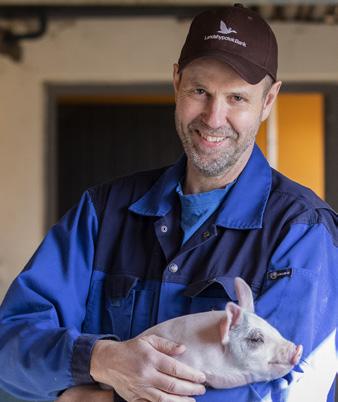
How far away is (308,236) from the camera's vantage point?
1.76 m

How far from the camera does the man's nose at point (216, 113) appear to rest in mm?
1872

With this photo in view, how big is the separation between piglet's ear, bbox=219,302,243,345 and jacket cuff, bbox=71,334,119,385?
0.91 ft

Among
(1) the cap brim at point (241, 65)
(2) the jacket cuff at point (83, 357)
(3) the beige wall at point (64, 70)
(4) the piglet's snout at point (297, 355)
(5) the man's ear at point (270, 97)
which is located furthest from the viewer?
(3) the beige wall at point (64, 70)

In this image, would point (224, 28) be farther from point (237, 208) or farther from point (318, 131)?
point (318, 131)

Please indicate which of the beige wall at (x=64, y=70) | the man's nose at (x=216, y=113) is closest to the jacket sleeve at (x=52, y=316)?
the man's nose at (x=216, y=113)

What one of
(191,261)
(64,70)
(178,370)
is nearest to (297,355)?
(178,370)

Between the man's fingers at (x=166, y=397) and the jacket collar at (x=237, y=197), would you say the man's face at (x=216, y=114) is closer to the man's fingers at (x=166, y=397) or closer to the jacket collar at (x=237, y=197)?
the jacket collar at (x=237, y=197)

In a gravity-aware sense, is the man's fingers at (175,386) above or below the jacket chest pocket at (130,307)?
below

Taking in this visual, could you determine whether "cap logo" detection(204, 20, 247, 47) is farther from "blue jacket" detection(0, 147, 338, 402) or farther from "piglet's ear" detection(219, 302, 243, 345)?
"piglet's ear" detection(219, 302, 243, 345)

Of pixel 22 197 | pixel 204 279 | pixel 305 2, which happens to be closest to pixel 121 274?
pixel 204 279

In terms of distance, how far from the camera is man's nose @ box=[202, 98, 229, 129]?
6.14 ft

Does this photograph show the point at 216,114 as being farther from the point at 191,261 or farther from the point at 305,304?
the point at 305,304

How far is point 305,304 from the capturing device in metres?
1.68

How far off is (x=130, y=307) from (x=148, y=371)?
29cm
